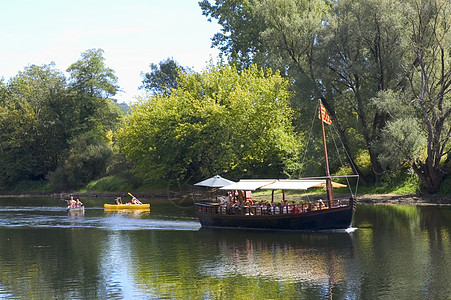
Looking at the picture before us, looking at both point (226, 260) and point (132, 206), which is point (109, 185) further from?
point (226, 260)

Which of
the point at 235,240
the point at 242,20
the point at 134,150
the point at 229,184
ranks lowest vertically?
the point at 235,240

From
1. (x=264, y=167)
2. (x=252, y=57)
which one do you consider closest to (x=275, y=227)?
(x=264, y=167)

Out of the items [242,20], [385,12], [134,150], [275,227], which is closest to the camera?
[275,227]

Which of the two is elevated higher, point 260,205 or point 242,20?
point 242,20

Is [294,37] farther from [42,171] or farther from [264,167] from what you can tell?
[42,171]

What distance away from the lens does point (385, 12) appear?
192 ft

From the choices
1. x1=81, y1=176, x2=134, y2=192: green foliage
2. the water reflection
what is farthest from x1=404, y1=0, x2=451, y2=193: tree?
x1=81, y1=176, x2=134, y2=192: green foliage

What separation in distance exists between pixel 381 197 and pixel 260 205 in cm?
2168

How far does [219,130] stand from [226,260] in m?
44.6

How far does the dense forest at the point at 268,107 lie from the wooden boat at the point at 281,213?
16.2 metres

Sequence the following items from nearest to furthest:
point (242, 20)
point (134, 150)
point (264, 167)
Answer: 1. point (264, 167)
2. point (134, 150)
3. point (242, 20)

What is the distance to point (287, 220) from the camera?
144ft

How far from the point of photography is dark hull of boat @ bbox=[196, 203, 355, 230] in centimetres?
4214

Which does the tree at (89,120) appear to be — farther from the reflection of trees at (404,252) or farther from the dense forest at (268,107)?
the reflection of trees at (404,252)
